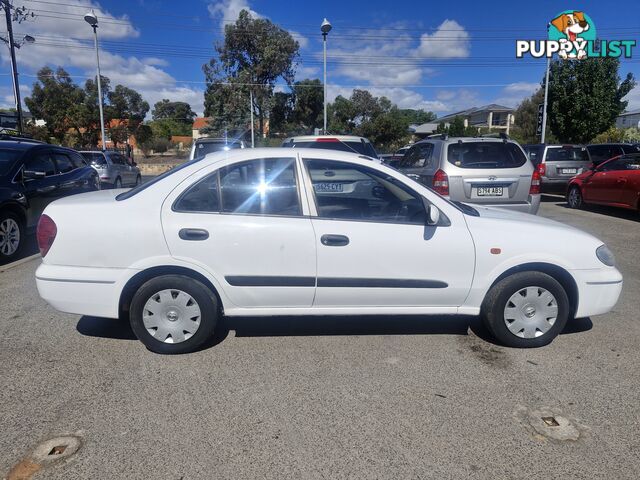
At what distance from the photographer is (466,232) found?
3846 mm

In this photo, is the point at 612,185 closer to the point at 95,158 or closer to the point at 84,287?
the point at 84,287

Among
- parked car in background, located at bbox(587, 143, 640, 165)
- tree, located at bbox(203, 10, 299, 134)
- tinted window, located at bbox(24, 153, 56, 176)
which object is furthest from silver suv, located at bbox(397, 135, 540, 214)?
tree, located at bbox(203, 10, 299, 134)

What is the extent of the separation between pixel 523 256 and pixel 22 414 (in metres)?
3.71

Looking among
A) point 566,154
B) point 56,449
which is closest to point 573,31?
point 566,154

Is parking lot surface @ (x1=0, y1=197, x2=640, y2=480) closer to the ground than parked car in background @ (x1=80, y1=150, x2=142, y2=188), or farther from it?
closer to the ground

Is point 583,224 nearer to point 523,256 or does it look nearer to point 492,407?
point 523,256

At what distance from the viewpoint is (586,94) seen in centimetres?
2294

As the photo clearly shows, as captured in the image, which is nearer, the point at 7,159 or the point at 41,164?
the point at 7,159

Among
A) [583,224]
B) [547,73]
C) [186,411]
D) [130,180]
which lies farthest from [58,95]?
[186,411]

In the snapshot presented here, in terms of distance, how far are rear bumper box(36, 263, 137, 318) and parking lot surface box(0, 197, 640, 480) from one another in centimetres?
43

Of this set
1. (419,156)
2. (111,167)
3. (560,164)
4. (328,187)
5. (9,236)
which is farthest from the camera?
(111,167)

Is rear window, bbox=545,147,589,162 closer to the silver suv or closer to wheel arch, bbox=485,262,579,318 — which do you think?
the silver suv

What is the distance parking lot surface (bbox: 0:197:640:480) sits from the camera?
2.60 m

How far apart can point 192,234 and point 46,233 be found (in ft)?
Result: 3.77
